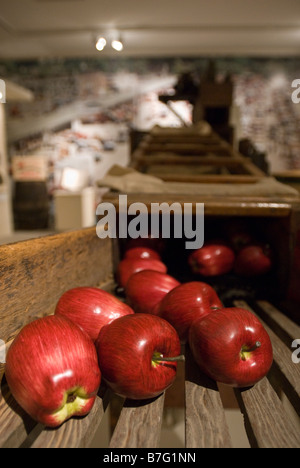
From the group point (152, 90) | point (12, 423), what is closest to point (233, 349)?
point (12, 423)

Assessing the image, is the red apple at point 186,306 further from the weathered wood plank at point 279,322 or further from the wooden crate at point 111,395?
the weathered wood plank at point 279,322

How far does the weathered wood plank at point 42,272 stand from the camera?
0.95 metres

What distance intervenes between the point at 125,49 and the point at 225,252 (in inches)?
297

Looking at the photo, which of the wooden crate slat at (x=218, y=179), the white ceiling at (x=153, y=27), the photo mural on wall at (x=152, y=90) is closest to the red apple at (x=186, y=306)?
the wooden crate slat at (x=218, y=179)

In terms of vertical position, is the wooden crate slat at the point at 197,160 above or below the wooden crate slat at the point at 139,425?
above

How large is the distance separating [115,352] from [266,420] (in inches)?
14.2

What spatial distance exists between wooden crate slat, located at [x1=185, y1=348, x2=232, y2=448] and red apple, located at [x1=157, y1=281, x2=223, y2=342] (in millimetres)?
138

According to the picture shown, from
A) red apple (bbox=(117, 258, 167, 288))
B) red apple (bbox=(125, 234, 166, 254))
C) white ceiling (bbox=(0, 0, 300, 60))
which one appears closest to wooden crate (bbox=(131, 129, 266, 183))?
red apple (bbox=(125, 234, 166, 254))

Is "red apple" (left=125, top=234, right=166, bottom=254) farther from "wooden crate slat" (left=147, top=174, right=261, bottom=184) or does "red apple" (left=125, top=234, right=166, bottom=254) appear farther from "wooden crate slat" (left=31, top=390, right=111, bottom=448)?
"wooden crate slat" (left=31, top=390, right=111, bottom=448)

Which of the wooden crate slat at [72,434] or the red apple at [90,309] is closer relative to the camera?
the wooden crate slat at [72,434]

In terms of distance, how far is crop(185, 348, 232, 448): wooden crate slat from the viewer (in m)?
0.65

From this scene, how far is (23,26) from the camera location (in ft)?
21.7

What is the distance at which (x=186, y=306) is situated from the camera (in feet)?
3.35

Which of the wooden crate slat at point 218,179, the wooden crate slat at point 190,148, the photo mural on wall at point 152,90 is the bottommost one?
the wooden crate slat at point 218,179
